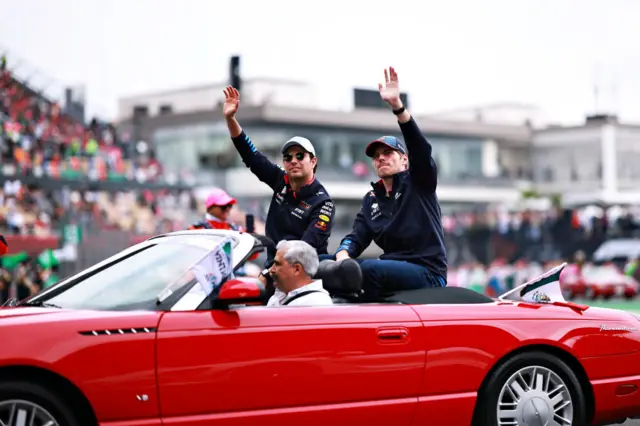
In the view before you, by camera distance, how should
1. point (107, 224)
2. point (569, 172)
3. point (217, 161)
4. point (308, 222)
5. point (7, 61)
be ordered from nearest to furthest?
point (308, 222), point (107, 224), point (7, 61), point (217, 161), point (569, 172)

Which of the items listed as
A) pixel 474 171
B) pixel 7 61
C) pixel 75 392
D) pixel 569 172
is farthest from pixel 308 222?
pixel 569 172

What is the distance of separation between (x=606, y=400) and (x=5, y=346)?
3.39m

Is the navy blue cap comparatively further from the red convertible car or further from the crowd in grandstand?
the crowd in grandstand

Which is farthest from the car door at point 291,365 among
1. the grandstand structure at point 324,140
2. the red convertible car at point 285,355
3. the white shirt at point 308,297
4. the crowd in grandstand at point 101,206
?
the grandstand structure at point 324,140

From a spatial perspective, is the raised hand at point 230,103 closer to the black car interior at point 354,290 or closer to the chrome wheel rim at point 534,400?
the black car interior at point 354,290

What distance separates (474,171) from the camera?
207 ft

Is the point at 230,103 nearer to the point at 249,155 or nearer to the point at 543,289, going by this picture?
the point at 249,155

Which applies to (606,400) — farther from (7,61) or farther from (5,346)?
(7,61)

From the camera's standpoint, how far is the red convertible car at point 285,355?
4594 millimetres

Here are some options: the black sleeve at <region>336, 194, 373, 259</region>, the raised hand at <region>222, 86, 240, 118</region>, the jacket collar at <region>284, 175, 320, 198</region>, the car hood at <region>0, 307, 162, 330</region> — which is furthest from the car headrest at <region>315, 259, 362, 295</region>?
the raised hand at <region>222, 86, 240, 118</region>

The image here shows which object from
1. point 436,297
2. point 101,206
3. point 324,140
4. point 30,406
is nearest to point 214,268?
point 30,406

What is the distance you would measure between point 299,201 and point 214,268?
1828 millimetres

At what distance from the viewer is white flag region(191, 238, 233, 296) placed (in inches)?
196

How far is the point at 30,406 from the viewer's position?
14.7 feet
